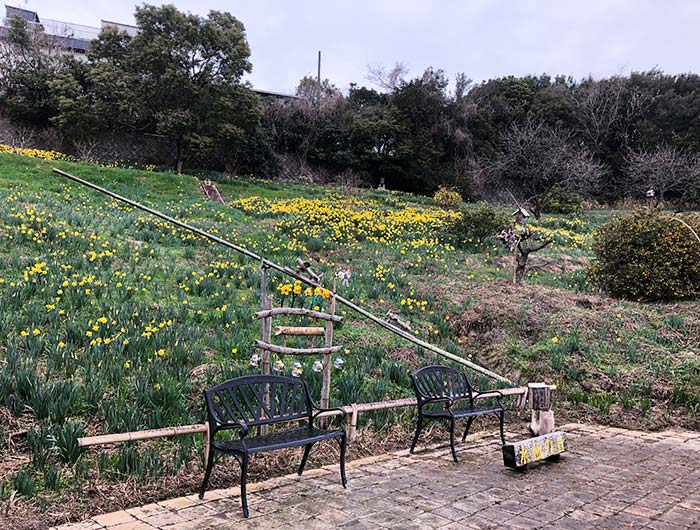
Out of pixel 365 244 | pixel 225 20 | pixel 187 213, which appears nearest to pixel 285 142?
pixel 225 20

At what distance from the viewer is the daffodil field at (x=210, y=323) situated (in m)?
4.21

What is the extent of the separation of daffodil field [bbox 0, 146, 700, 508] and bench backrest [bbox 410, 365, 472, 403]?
1.64ft

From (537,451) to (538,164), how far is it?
2698 cm

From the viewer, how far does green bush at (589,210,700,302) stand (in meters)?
9.86

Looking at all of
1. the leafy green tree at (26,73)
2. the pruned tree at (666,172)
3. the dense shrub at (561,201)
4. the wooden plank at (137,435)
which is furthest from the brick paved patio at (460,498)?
the leafy green tree at (26,73)

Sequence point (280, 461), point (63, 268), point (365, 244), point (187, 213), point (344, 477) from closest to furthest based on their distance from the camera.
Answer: point (344, 477), point (280, 461), point (63, 268), point (365, 244), point (187, 213)

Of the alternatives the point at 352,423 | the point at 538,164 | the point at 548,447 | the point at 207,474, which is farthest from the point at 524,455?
the point at 538,164

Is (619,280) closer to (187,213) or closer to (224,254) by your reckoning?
(224,254)

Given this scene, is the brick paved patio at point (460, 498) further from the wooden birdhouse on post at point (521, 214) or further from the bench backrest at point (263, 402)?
the wooden birdhouse on post at point (521, 214)

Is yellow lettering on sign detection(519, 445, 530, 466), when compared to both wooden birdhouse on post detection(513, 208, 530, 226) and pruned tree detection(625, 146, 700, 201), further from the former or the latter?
pruned tree detection(625, 146, 700, 201)

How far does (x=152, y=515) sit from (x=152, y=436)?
54 cm

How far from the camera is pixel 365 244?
45.0 ft

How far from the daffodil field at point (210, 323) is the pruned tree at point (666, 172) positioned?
15460 millimetres

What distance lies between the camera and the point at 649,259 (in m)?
10.1
